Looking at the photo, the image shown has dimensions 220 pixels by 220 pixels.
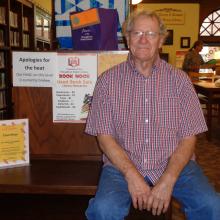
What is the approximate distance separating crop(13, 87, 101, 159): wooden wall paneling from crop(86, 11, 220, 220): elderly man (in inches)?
12.3

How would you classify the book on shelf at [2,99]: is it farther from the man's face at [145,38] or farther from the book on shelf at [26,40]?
the man's face at [145,38]

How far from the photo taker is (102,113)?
1.69 m

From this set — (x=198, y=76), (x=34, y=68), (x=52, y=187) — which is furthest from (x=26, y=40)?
(x=52, y=187)

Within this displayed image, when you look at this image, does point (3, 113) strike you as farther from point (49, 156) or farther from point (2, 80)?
point (49, 156)

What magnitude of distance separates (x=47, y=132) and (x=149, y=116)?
2.14ft

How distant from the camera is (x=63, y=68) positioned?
1956 millimetres

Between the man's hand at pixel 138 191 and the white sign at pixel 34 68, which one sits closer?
the man's hand at pixel 138 191

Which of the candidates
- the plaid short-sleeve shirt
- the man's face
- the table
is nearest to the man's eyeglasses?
the man's face

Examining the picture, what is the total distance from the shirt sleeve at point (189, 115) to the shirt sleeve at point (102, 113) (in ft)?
1.10

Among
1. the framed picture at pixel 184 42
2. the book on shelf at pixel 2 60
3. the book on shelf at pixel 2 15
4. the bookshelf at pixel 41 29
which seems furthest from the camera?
the framed picture at pixel 184 42

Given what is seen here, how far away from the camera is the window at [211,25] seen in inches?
388

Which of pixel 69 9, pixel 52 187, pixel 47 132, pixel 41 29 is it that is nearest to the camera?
pixel 52 187

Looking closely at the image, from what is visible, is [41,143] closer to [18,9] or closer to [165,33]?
[165,33]

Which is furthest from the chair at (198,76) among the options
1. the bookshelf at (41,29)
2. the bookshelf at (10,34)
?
the bookshelf at (41,29)
